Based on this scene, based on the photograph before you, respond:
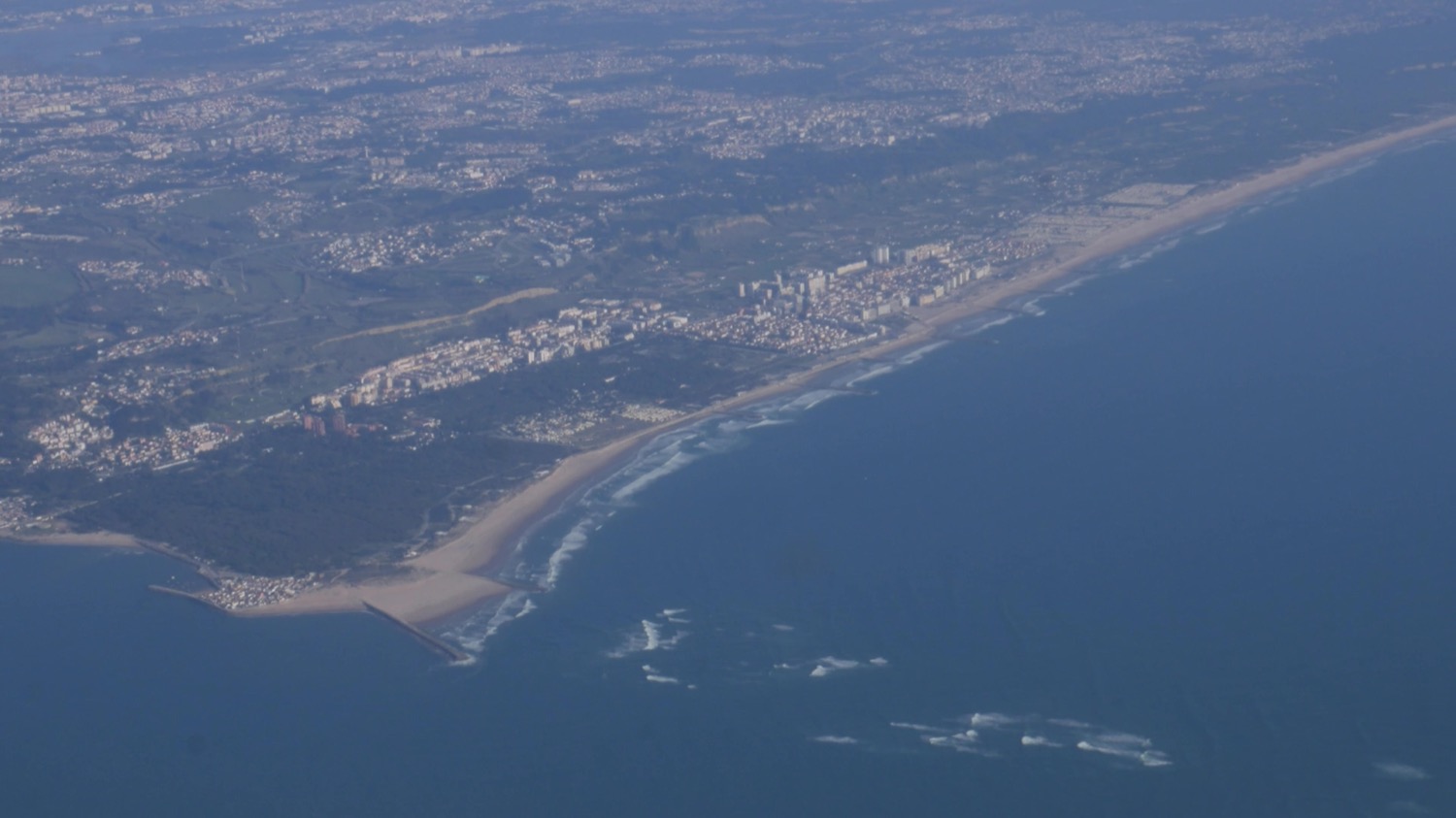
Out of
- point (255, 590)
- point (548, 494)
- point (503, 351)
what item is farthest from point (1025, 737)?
point (503, 351)

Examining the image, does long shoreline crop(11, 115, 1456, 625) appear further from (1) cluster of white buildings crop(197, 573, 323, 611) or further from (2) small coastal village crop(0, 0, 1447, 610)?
(2) small coastal village crop(0, 0, 1447, 610)

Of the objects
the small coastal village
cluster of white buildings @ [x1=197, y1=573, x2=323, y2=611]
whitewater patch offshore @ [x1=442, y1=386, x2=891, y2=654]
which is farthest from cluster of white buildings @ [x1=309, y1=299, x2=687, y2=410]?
cluster of white buildings @ [x1=197, y1=573, x2=323, y2=611]

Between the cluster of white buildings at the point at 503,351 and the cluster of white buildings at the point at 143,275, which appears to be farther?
the cluster of white buildings at the point at 143,275

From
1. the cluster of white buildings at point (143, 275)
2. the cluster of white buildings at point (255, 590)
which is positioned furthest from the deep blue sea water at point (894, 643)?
the cluster of white buildings at point (143, 275)

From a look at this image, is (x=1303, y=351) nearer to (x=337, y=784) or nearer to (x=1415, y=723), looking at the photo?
(x=1415, y=723)

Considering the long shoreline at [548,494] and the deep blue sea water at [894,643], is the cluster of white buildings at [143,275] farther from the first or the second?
the deep blue sea water at [894,643]

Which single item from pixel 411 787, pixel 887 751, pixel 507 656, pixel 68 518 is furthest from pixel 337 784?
pixel 68 518
